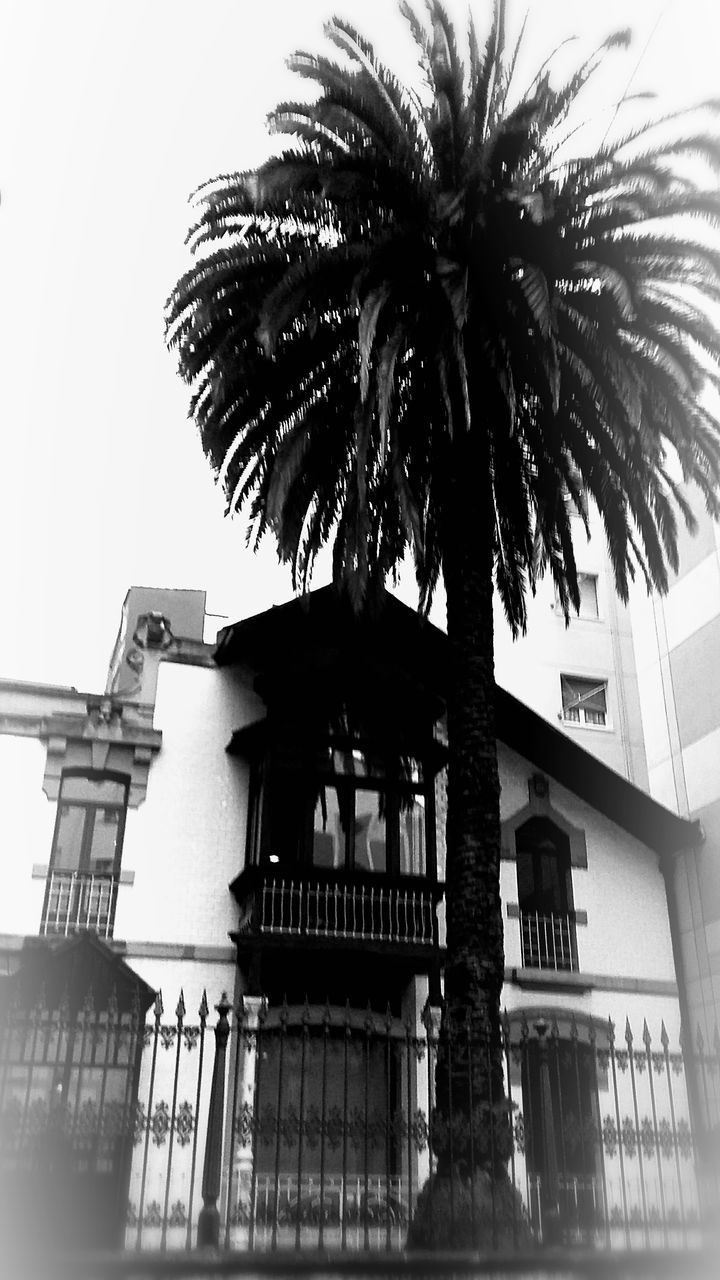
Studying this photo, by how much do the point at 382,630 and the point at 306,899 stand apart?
5.51 meters

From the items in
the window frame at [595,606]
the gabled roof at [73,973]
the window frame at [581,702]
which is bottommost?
the gabled roof at [73,973]

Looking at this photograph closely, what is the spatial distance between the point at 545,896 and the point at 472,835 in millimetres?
9128

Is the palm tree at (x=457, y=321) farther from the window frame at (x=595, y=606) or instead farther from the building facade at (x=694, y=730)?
the window frame at (x=595, y=606)

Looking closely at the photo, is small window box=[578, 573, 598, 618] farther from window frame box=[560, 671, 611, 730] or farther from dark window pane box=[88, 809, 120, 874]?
dark window pane box=[88, 809, 120, 874]

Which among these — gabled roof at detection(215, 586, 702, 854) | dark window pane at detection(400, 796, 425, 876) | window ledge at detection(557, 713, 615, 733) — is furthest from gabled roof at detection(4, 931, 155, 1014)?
window ledge at detection(557, 713, 615, 733)

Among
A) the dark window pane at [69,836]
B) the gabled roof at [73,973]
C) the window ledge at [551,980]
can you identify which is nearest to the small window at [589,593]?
the window ledge at [551,980]

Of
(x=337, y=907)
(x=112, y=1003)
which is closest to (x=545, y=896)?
(x=337, y=907)

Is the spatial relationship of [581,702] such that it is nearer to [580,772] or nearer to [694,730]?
[580,772]

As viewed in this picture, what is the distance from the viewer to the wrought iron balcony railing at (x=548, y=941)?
70.4ft

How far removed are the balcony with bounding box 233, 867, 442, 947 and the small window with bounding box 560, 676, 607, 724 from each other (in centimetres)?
1639

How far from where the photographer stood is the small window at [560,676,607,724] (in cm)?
3599

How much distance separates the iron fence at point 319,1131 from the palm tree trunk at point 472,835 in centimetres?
14

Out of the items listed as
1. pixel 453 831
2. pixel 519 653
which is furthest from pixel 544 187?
pixel 519 653

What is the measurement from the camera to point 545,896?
73.6ft
